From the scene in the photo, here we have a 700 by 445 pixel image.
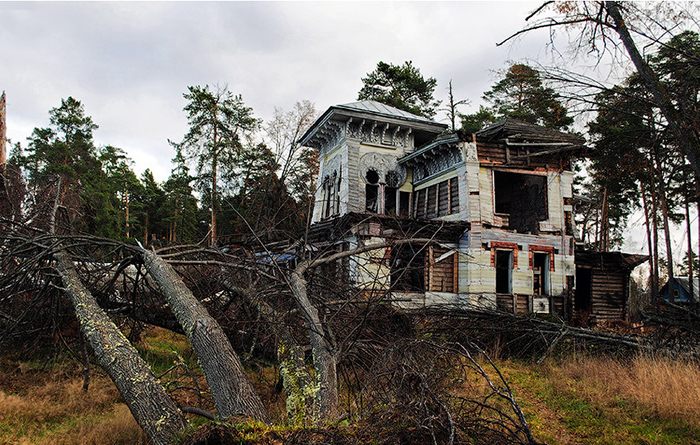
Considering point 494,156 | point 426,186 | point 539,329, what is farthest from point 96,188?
point 539,329

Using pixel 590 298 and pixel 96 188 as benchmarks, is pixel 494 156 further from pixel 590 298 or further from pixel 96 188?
pixel 96 188

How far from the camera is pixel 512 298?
615 inches

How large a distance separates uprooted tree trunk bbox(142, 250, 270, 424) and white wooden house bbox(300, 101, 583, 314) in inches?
372

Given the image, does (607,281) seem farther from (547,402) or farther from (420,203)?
(547,402)

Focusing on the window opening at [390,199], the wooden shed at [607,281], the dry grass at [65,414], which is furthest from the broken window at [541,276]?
the dry grass at [65,414]

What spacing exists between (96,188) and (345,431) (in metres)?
29.7

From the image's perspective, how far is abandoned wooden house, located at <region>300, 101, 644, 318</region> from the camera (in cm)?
1554

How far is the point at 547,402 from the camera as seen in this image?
6801 millimetres

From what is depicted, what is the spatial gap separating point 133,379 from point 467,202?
1373cm

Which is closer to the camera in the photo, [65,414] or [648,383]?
[65,414]

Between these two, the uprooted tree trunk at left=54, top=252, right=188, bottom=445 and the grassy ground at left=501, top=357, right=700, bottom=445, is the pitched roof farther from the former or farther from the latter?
the uprooted tree trunk at left=54, top=252, right=188, bottom=445

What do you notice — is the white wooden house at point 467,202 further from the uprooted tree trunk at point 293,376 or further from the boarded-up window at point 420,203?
the uprooted tree trunk at point 293,376

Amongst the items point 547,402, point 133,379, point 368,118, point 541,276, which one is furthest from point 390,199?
point 133,379

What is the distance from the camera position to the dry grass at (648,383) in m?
5.59
